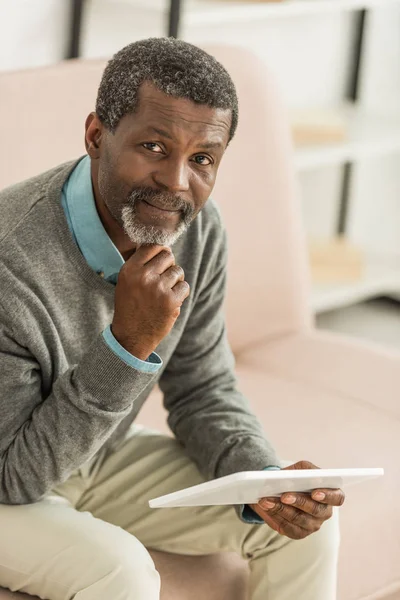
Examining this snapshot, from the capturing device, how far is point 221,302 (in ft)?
5.17

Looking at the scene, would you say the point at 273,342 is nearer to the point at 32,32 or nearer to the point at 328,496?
the point at 328,496

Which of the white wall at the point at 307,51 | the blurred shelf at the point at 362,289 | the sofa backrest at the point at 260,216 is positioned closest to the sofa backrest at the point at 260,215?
the sofa backrest at the point at 260,216

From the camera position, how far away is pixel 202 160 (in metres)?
1.28

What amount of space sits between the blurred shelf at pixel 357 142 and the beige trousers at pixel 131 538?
1.50 meters

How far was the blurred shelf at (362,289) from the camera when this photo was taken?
3.10 meters

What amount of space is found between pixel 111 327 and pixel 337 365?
0.82 metres

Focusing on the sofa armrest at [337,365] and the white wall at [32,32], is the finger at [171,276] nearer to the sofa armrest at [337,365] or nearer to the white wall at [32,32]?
the sofa armrest at [337,365]

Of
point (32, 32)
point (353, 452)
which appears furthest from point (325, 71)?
point (353, 452)

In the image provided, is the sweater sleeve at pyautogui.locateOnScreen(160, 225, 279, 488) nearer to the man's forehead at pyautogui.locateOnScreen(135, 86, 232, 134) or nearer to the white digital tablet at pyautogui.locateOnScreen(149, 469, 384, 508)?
the white digital tablet at pyautogui.locateOnScreen(149, 469, 384, 508)

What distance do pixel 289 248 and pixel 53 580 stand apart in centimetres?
99

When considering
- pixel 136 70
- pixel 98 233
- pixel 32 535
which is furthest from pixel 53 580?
pixel 136 70

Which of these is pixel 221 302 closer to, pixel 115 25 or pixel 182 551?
pixel 182 551

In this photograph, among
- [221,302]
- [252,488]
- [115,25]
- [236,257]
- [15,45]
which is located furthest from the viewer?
[115,25]

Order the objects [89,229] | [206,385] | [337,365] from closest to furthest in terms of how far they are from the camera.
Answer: [89,229] < [206,385] < [337,365]
